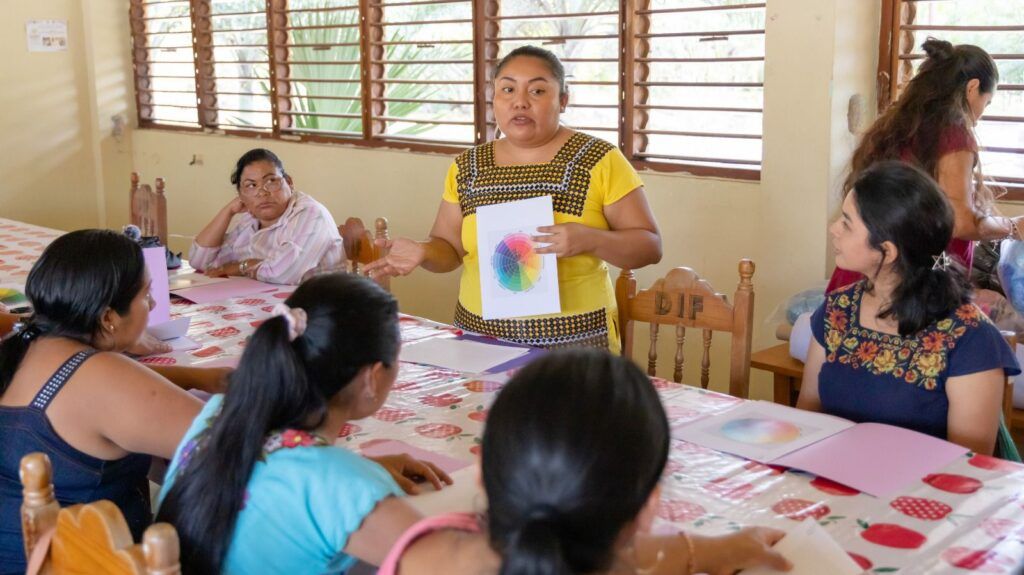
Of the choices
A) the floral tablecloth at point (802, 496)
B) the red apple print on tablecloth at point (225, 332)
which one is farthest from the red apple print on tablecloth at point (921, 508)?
the red apple print on tablecloth at point (225, 332)

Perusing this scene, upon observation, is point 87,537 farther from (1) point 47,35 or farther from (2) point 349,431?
(1) point 47,35

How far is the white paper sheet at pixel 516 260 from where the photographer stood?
242cm

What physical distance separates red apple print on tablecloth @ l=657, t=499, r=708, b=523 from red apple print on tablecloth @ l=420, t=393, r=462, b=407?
62 cm

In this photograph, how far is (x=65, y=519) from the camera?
1160 mm

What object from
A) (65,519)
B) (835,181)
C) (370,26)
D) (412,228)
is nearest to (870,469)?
(65,519)

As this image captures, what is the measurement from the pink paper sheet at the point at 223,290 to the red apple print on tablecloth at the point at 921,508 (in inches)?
83.0

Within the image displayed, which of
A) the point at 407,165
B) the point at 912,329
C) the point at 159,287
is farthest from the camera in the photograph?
the point at 407,165

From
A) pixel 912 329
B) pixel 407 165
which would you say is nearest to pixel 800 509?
pixel 912 329

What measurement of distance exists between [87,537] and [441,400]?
1026mm

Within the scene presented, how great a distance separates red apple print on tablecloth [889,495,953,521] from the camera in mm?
1493

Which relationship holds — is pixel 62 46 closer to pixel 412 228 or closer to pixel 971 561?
pixel 412 228

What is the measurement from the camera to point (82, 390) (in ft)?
5.40

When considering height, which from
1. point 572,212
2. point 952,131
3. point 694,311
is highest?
point 952,131

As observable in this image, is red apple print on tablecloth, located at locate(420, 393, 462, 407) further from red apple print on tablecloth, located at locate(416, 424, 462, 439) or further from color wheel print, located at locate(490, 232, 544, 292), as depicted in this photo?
color wheel print, located at locate(490, 232, 544, 292)
